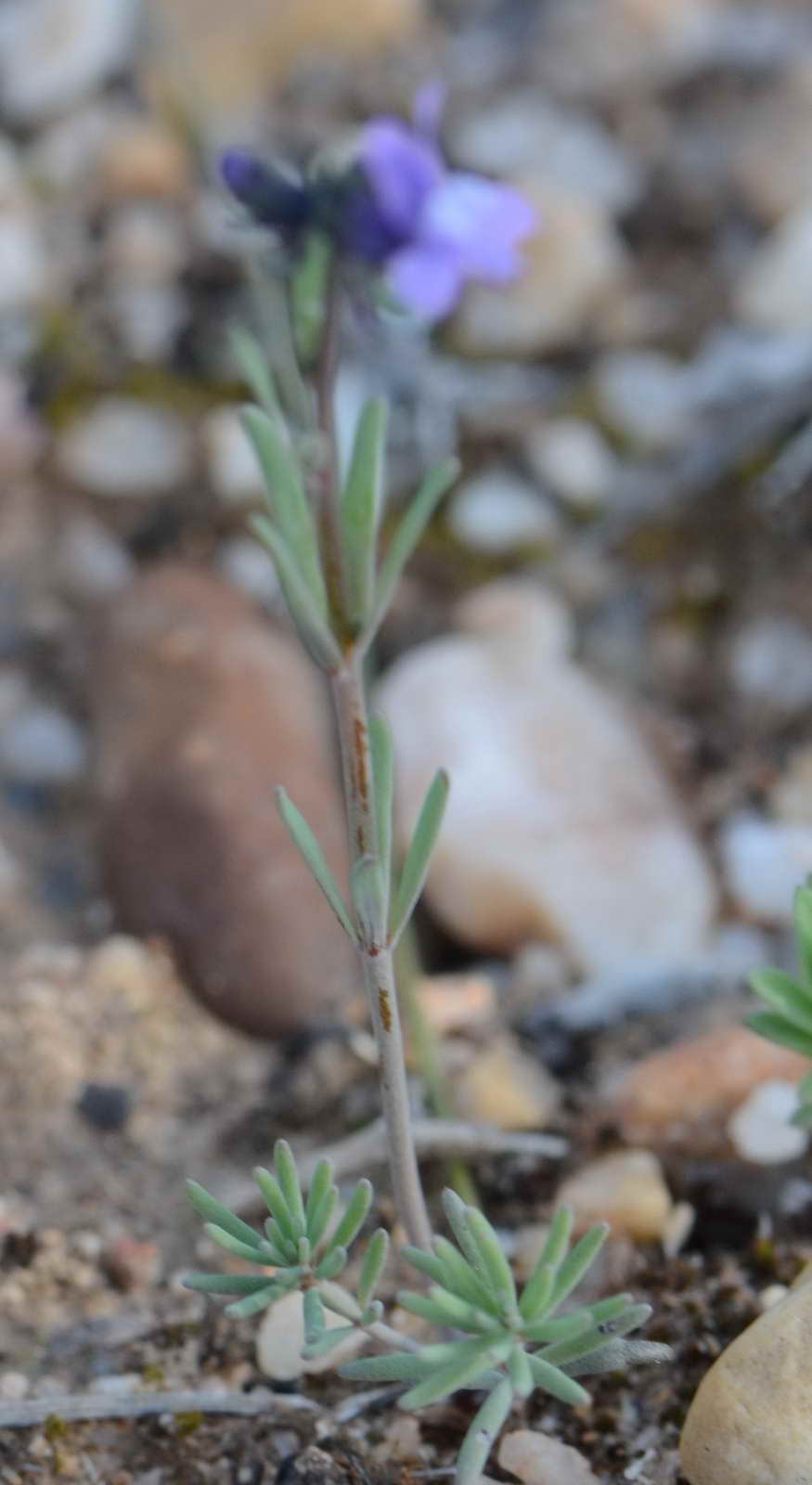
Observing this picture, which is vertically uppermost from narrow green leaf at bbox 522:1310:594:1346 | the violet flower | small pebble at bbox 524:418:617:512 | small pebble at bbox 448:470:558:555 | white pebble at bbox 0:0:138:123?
white pebble at bbox 0:0:138:123

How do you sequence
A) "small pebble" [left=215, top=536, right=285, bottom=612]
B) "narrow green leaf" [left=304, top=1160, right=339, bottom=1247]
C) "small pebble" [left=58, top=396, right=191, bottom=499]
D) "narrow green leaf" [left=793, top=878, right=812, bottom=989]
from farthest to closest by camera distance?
1. "small pebble" [left=58, top=396, right=191, bottom=499]
2. "small pebble" [left=215, top=536, right=285, bottom=612]
3. "narrow green leaf" [left=793, top=878, right=812, bottom=989]
4. "narrow green leaf" [left=304, top=1160, right=339, bottom=1247]

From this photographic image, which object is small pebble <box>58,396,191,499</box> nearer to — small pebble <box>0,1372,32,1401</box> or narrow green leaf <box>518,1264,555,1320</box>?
small pebble <box>0,1372,32,1401</box>

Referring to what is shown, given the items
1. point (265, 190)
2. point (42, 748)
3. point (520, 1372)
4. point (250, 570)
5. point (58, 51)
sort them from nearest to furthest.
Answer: point (520, 1372) < point (265, 190) < point (42, 748) < point (250, 570) < point (58, 51)

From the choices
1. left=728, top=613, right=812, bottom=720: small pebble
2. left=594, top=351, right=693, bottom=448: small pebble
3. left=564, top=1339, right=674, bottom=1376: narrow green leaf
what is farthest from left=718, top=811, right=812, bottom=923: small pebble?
left=564, top=1339, right=674, bottom=1376: narrow green leaf

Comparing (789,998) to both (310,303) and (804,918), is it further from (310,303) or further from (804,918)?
(310,303)

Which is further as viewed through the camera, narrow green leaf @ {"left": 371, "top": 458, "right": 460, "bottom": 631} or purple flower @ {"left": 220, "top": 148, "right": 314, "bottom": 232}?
purple flower @ {"left": 220, "top": 148, "right": 314, "bottom": 232}

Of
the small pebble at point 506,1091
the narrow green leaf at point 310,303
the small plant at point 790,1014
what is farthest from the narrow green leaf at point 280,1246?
the narrow green leaf at point 310,303

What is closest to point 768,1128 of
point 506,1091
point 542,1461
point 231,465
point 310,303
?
point 506,1091

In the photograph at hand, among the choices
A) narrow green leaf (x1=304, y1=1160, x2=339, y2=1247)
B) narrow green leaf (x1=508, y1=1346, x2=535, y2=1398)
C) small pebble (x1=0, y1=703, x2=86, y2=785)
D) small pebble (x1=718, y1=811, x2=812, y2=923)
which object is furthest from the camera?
small pebble (x1=0, y1=703, x2=86, y2=785)
